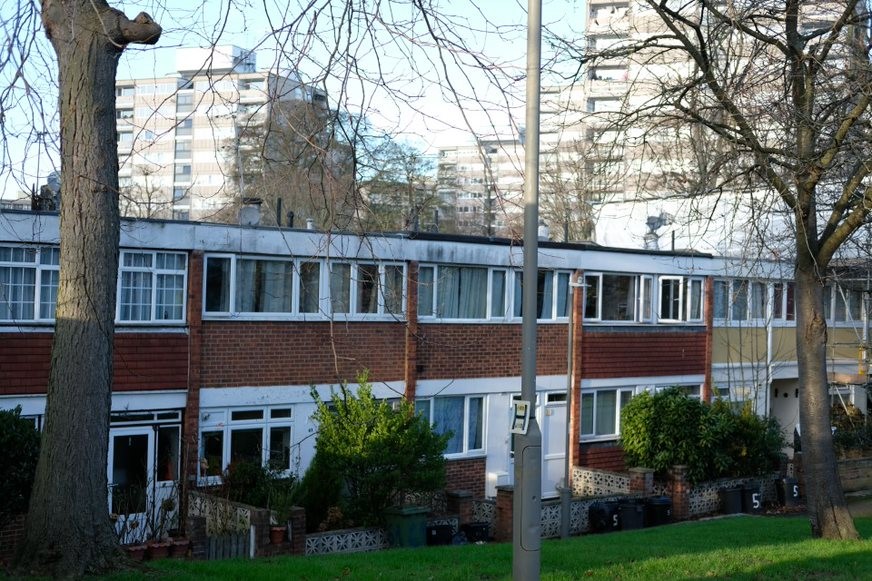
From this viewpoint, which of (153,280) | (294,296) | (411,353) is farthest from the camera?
(411,353)

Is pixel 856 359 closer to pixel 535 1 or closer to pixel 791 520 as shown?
pixel 791 520

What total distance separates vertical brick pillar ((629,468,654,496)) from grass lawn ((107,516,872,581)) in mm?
8600

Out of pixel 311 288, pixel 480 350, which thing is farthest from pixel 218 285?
pixel 480 350

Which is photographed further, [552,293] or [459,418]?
[552,293]

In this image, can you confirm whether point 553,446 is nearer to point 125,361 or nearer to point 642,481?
point 642,481

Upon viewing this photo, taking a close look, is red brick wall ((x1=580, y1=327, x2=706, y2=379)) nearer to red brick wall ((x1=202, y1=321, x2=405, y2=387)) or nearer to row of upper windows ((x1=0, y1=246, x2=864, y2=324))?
row of upper windows ((x1=0, y1=246, x2=864, y2=324))

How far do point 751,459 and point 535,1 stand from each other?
67.9 ft

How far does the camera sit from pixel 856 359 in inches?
1474

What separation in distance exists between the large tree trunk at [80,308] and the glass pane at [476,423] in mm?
16192

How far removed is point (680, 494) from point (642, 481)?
1059 mm

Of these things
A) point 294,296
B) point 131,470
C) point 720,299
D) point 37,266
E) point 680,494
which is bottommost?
point 680,494

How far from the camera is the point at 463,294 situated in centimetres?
2523

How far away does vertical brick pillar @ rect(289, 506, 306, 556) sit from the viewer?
56.9 ft

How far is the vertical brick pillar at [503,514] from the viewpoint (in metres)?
21.7
